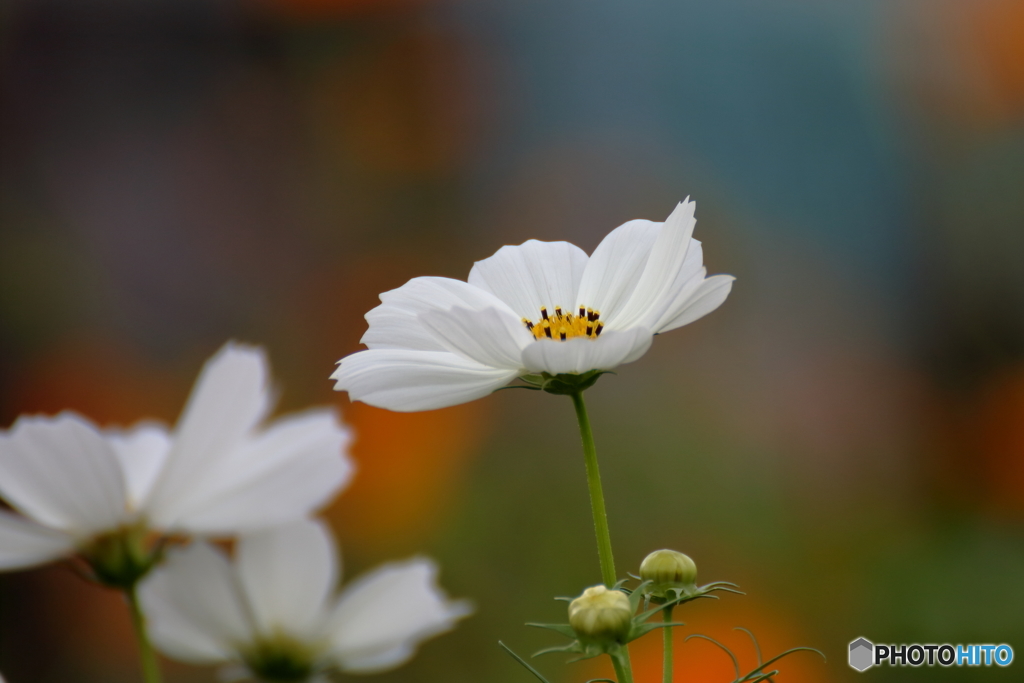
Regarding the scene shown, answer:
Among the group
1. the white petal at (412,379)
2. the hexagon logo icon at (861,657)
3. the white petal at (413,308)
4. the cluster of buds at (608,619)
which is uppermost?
the white petal at (413,308)

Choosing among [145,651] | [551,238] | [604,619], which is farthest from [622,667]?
[551,238]

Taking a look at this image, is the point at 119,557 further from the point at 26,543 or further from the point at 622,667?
the point at 622,667

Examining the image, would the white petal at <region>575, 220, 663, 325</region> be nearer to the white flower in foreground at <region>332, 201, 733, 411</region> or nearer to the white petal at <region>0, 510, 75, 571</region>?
the white flower in foreground at <region>332, 201, 733, 411</region>

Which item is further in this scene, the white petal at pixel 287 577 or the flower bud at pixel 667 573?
the white petal at pixel 287 577

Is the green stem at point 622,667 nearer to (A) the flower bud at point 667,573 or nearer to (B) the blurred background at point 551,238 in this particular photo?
(A) the flower bud at point 667,573

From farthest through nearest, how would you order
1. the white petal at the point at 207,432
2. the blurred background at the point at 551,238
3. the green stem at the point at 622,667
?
the blurred background at the point at 551,238
the white petal at the point at 207,432
the green stem at the point at 622,667

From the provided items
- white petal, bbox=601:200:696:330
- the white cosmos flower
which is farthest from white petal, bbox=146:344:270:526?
white petal, bbox=601:200:696:330

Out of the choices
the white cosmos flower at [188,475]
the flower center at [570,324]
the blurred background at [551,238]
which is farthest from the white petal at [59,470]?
the blurred background at [551,238]
